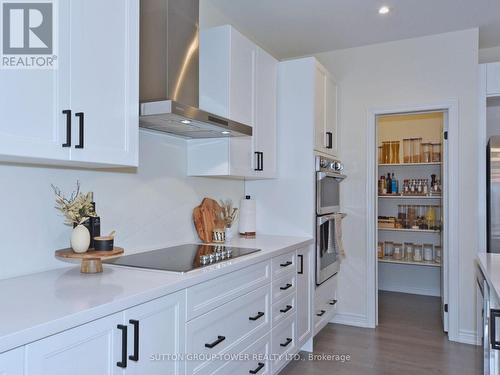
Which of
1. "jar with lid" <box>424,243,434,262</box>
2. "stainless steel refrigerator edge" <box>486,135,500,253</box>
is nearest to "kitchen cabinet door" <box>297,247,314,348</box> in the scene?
"stainless steel refrigerator edge" <box>486,135,500,253</box>

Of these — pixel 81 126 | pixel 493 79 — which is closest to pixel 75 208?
pixel 81 126

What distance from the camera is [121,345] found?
1.37 metres

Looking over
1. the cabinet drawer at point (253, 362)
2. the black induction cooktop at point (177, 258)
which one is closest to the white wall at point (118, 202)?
the black induction cooktop at point (177, 258)

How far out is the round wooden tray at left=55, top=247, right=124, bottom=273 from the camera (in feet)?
5.42

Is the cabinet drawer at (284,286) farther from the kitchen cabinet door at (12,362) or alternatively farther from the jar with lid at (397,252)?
the jar with lid at (397,252)

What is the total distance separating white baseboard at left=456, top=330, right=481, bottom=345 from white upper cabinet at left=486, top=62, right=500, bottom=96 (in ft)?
6.79

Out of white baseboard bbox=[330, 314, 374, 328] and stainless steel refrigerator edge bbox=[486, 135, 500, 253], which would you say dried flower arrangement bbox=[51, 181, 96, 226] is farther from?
stainless steel refrigerator edge bbox=[486, 135, 500, 253]

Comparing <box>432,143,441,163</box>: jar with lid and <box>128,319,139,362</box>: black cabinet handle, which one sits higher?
<box>432,143,441,163</box>: jar with lid

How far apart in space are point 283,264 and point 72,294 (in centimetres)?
151

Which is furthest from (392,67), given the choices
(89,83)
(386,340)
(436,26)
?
(89,83)

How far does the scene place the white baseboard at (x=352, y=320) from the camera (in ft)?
12.4

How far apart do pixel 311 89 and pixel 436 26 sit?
1.25 m

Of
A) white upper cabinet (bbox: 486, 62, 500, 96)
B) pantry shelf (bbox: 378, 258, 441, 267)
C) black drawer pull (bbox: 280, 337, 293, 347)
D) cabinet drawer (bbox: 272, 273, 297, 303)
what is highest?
white upper cabinet (bbox: 486, 62, 500, 96)

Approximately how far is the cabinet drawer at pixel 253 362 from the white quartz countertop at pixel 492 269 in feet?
4.10
